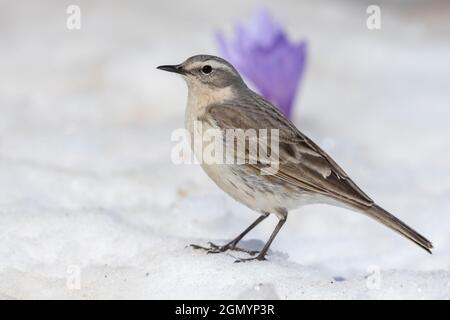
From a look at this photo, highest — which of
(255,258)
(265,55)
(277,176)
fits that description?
(265,55)

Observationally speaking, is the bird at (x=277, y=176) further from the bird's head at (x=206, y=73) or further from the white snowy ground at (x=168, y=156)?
the white snowy ground at (x=168, y=156)

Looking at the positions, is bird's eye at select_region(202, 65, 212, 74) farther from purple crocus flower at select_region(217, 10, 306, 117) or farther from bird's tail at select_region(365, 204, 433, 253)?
purple crocus flower at select_region(217, 10, 306, 117)

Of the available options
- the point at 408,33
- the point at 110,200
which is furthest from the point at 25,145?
the point at 408,33

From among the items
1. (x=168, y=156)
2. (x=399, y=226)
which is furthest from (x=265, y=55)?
(x=399, y=226)

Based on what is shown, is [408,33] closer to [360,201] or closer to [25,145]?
[25,145]

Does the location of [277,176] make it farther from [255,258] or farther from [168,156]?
[168,156]

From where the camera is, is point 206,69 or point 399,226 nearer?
point 399,226

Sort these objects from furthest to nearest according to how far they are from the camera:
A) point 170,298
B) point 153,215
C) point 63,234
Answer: point 153,215 < point 63,234 < point 170,298
